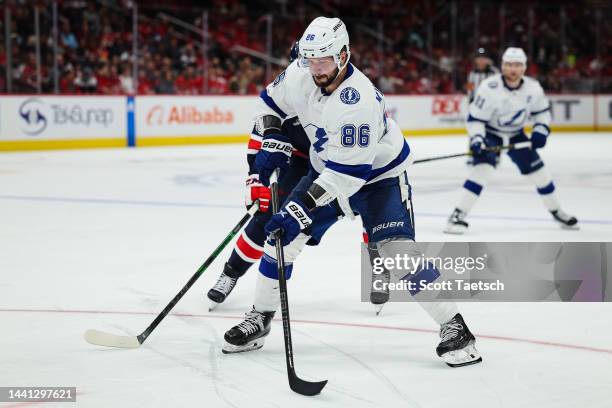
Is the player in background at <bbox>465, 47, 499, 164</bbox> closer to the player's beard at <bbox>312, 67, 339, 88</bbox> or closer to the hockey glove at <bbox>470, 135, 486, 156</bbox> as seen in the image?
the hockey glove at <bbox>470, 135, 486, 156</bbox>

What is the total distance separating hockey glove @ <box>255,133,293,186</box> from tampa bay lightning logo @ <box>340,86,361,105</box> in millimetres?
675

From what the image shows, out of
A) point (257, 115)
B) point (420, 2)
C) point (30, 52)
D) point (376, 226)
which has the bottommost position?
point (376, 226)

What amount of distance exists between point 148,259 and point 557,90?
51.8ft

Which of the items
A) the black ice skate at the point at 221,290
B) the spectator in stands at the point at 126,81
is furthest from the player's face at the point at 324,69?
the spectator in stands at the point at 126,81

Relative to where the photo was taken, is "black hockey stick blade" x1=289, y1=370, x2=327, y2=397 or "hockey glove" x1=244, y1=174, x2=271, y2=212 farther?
"hockey glove" x1=244, y1=174, x2=271, y2=212

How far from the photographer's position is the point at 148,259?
5.75 metres

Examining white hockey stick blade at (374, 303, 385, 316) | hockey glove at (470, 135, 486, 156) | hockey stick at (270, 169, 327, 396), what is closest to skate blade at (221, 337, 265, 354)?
hockey stick at (270, 169, 327, 396)

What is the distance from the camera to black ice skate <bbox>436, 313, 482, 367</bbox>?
11.5 ft

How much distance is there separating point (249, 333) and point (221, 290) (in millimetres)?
817

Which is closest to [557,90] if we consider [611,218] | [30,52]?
[30,52]

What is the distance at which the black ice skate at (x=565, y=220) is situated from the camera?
23.2ft

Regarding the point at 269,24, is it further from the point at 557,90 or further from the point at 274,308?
the point at 274,308

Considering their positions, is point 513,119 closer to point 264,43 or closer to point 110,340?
point 110,340

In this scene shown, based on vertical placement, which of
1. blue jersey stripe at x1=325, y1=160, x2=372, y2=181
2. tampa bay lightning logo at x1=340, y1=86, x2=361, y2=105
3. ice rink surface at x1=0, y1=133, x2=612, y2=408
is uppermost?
tampa bay lightning logo at x1=340, y1=86, x2=361, y2=105
